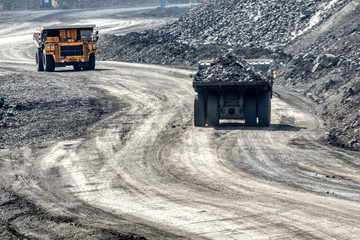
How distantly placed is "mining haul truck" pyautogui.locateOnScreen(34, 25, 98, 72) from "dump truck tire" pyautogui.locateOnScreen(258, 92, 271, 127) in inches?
588

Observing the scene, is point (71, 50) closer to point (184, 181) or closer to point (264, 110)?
point (264, 110)

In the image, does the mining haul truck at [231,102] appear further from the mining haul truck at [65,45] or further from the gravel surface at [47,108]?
the mining haul truck at [65,45]

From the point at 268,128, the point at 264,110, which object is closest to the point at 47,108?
the point at 264,110

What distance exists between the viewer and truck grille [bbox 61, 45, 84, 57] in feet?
100

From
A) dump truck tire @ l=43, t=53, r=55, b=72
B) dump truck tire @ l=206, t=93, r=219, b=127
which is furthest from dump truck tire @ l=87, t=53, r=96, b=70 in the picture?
dump truck tire @ l=206, t=93, r=219, b=127

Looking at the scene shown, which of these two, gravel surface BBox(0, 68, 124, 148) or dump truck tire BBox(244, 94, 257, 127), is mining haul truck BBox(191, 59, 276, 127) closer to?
dump truck tire BBox(244, 94, 257, 127)

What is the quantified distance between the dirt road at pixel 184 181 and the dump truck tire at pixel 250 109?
0.40 meters

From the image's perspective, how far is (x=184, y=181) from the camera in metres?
11.7

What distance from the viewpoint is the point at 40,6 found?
7719 centimetres

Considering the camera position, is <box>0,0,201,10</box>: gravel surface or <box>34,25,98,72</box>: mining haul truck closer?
<box>34,25,98,72</box>: mining haul truck

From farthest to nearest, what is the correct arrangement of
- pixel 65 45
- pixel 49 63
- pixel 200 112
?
pixel 49 63, pixel 65 45, pixel 200 112

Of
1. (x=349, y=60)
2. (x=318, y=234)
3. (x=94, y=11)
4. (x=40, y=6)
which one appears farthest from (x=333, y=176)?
(x=40, y=6)

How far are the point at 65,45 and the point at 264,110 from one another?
52.3ft

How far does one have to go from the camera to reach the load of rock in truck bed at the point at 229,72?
17016 millimetres
